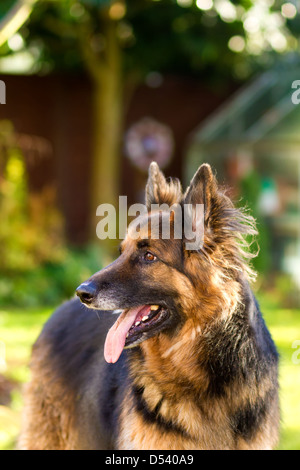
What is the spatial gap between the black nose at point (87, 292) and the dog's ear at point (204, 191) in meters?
0.70

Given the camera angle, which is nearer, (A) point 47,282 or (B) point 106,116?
(A) point 47,282

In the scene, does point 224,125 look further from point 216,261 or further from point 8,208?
point 216,261

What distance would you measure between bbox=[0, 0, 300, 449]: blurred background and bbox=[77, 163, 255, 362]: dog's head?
4.95 metres

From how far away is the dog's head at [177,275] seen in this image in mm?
3422

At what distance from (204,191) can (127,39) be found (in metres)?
11.6

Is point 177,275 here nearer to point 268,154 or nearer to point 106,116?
point 268,154

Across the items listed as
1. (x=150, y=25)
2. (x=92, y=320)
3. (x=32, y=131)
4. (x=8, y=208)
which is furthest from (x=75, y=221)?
(x=92, y=320)

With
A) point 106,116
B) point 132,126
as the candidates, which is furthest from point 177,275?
point 132,126

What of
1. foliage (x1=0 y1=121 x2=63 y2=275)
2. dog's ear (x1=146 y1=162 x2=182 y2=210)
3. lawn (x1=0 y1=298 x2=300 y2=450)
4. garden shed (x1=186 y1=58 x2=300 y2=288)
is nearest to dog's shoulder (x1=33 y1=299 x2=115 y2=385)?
lawn (x1=0 y1=298 x2=300 y2=450)

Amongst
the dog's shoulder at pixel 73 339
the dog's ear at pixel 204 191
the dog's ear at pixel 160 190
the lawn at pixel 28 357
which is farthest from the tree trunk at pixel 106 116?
the dog's ear at pixel 204 191

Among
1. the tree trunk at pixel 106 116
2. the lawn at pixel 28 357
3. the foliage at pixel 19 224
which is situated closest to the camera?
the lawn at pixel 28 357

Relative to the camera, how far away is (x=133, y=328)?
3453mm

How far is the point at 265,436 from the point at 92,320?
1313 mm

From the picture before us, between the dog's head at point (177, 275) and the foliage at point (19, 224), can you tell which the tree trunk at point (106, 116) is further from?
the dog's head at point (177, 275)
